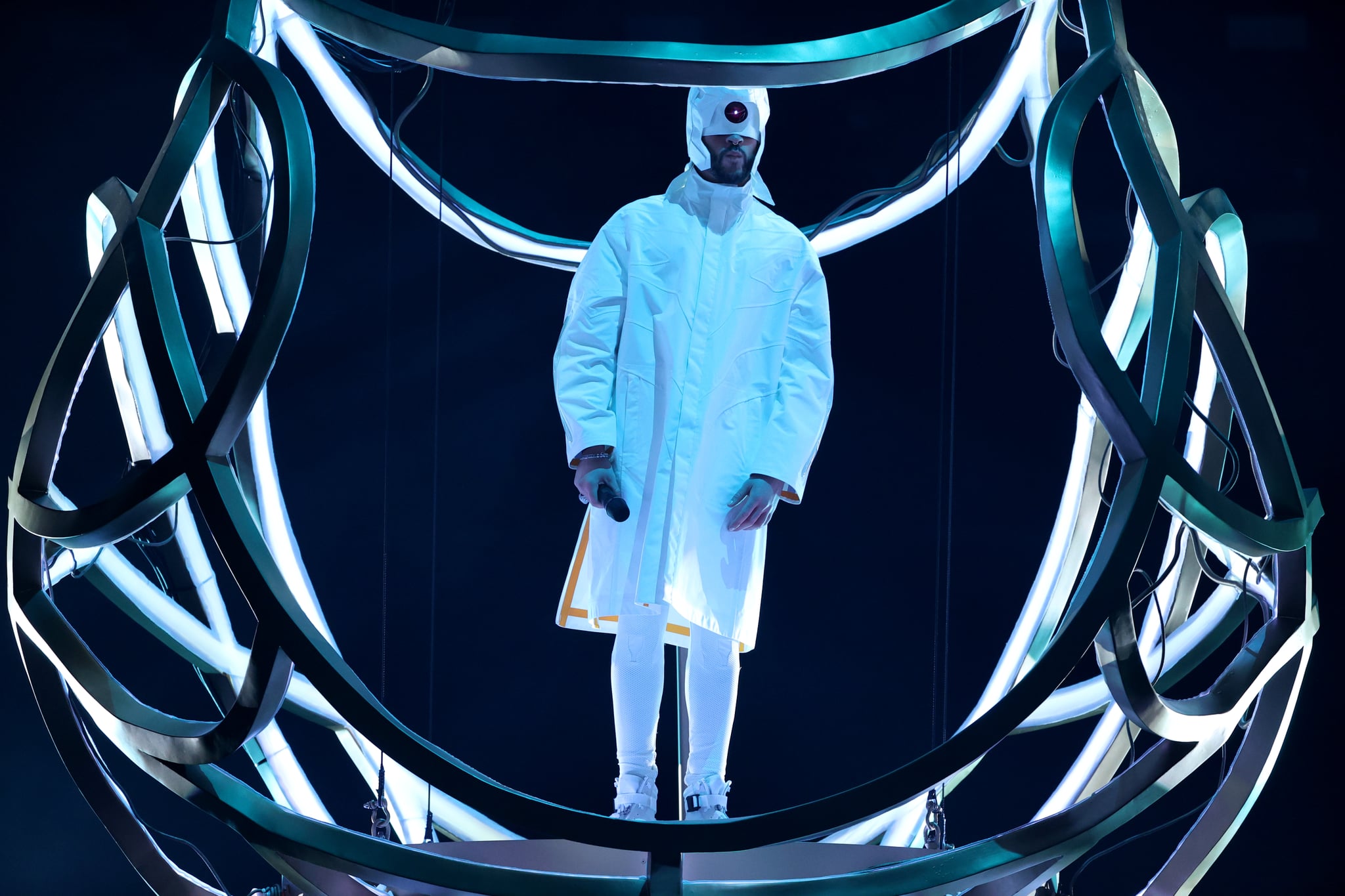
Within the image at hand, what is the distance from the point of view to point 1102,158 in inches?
172

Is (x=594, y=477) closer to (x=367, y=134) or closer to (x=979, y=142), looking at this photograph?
(x=367, y=134)

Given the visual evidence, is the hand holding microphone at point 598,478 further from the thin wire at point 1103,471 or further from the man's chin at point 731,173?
the thin wire at point 1103,471

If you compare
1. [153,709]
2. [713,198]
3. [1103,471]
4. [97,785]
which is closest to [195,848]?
[97,785]

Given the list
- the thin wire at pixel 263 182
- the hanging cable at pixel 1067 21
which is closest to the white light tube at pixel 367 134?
the thin wire at pixel 263 182

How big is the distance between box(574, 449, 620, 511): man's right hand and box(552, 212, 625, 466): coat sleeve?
31 millimetres

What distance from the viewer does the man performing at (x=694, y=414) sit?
9.54 feet

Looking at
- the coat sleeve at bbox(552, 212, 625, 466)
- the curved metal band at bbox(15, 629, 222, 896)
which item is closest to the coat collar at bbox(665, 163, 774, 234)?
the coat sleeve at bbox(552, 212, 625, 466)

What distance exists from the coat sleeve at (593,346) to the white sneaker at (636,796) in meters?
0.63

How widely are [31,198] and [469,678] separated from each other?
1826mm

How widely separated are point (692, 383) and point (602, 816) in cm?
106

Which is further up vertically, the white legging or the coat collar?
the coat collar

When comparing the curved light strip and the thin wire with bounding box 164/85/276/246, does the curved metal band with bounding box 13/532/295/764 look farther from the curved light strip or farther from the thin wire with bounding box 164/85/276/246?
the curved light strip

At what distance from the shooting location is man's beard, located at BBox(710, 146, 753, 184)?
10.1ft

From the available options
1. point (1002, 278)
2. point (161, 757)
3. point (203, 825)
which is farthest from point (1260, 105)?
point (203, 825)
